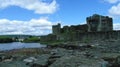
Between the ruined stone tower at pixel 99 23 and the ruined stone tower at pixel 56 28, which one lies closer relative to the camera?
the ruined stone tower at pixel 99 23

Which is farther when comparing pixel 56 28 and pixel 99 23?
pixel 56 28

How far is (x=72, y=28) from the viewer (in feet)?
286

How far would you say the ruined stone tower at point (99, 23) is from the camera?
257 ft

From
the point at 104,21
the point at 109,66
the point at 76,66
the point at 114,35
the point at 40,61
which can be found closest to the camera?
the point at 76,66

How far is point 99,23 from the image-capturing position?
81562 millimetres

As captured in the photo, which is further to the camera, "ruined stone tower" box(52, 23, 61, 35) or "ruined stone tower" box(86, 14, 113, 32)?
"ruined stone tower" box(52, 23, 61, 35)

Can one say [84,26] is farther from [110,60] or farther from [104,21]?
[110,60]

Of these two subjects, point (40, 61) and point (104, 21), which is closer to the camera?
point (40, 61)

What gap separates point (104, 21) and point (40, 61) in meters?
72.7

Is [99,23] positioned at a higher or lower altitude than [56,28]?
higher

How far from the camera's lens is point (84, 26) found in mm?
87438

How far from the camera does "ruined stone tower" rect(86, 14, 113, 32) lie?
257 ft

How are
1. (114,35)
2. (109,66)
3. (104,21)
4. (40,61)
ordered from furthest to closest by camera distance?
(104,21)
(114,35)
(40,61)
(109,66)

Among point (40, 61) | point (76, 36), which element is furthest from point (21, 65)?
point (76, 36)
